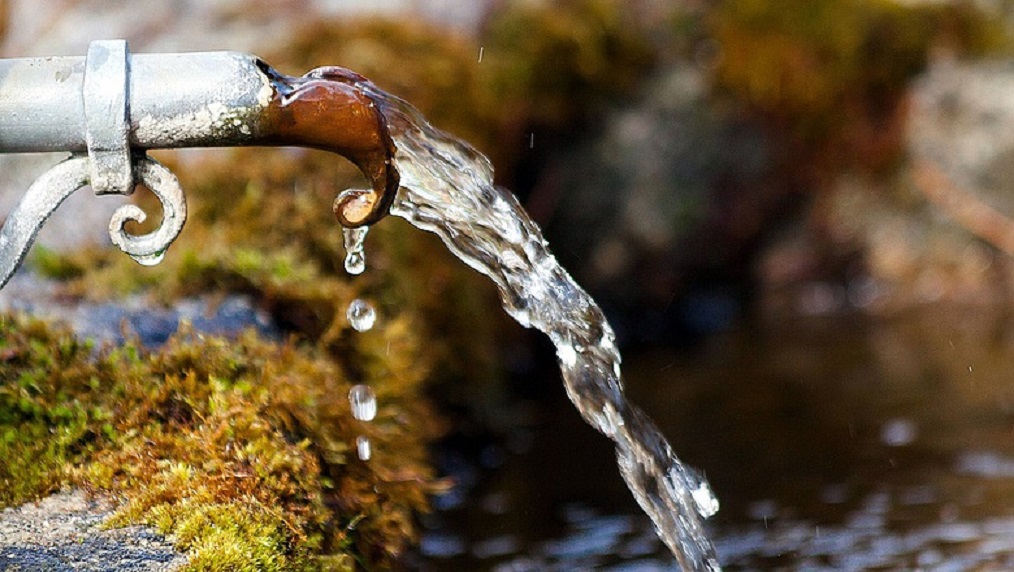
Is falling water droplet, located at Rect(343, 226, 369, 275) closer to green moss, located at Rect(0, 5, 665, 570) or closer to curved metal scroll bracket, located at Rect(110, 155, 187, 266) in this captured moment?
green moss, located at Rect(0, 5, 665, 570)

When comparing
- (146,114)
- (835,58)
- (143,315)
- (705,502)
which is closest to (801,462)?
(705,502)

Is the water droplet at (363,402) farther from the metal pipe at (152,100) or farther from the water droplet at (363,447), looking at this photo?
the metal pipe at (152,100)

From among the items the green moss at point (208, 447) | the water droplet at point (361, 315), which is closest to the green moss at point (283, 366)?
the green moss at point (208, 447)

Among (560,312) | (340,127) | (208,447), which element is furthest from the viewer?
(560,312)

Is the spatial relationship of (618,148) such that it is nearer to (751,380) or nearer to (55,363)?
(751,380)

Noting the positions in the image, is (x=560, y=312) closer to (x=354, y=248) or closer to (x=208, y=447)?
(x=354, y=248)
